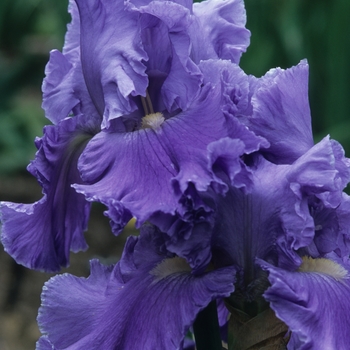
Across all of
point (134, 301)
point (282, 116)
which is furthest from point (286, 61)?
point (134, 301)

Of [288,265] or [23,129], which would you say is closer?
[288,265]

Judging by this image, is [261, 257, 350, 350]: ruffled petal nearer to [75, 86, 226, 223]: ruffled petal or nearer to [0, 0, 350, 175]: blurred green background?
[75, 86, 226, 223]: ruffled petal

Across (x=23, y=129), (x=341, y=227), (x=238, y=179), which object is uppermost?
(x=238, y=179)

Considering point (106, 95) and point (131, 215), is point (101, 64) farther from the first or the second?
point (131, 215)

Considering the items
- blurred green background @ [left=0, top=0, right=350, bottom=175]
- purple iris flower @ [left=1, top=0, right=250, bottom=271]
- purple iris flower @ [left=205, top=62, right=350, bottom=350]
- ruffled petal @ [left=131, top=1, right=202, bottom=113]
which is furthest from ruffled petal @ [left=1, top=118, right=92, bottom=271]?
blurred green background @ [left=0, top=0, right=350, bottom=175]

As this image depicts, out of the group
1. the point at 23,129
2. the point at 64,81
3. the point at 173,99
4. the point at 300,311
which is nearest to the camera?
the point at 300,311

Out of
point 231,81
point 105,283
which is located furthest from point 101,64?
point 105,283

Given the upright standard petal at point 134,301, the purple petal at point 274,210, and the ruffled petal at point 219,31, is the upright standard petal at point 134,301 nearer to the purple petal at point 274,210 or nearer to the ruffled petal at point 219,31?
the purple petal at point 274,210
